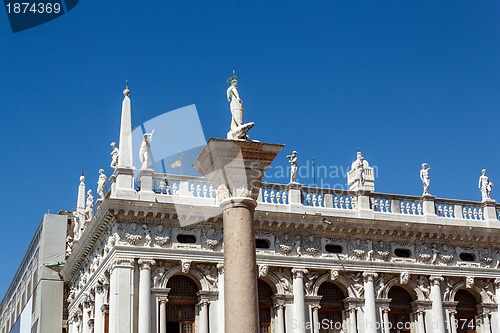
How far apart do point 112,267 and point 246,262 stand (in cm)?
1403

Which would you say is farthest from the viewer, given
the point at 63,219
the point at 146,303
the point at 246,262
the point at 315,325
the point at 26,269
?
the point at 26,269

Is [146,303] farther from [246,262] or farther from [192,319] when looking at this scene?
[246,262]

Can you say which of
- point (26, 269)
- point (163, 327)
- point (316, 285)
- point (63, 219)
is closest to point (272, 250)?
point (316, 285)

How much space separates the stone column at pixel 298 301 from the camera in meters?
29.0

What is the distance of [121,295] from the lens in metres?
27.3

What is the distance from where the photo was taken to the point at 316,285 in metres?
29.9

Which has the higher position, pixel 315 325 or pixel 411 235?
pixel 411 235

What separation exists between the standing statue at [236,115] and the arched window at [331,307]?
15569 millimetres

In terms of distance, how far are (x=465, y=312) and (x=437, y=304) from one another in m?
1.83

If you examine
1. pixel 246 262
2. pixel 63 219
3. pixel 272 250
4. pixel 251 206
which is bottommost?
pixel 246 262

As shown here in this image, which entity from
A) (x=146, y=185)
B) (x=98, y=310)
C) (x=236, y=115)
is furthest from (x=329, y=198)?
(x=236, y=115)

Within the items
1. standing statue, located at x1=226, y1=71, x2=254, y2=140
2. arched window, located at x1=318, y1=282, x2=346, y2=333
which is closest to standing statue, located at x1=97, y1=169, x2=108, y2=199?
arched window, located at x1=318, y1=282, x2=346, y2=333

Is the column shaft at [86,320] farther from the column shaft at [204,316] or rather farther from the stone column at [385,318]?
the stone column at [385,318]

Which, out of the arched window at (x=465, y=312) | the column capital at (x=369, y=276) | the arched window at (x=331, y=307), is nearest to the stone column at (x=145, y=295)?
the arched window at (x=331, y=307)
